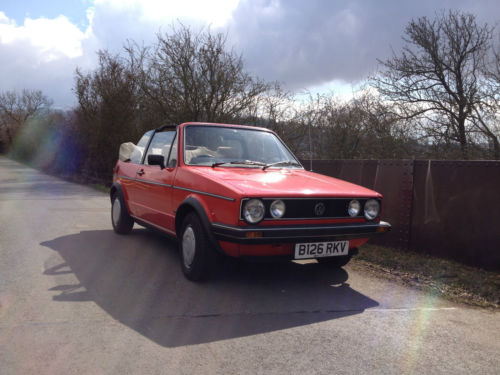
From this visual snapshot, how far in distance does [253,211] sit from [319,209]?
73cm

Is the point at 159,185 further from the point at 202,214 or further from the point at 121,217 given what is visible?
the point at 121,217

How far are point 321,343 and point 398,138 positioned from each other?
9762mm

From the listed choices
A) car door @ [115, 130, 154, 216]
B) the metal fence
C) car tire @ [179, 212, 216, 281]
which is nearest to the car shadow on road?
car tire @ [179, 212, 216, 281]

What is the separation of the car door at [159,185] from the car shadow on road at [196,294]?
20.6 inches

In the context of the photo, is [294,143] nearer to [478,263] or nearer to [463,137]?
[463,137]

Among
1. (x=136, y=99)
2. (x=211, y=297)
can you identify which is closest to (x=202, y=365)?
(x=211, y=297)

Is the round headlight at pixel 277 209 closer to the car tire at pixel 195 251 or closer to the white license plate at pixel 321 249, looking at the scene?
the white license plate at pixel 321 249

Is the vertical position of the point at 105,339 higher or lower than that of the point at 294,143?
lower

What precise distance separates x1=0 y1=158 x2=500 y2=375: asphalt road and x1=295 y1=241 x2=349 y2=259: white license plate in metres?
0.40

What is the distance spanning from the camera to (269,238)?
3.93 m

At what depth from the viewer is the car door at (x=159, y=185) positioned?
5227mm

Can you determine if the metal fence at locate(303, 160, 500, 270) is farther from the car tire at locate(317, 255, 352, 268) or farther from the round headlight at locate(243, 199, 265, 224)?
the round headlight at locate(243, 199, 265, 224)

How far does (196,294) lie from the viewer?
4.15 metres

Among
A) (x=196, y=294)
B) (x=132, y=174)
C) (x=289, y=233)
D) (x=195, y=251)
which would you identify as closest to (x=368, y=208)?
(x=289, y=233)
